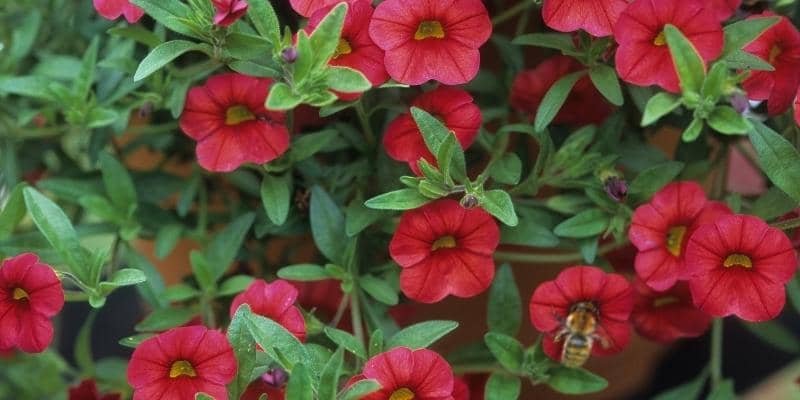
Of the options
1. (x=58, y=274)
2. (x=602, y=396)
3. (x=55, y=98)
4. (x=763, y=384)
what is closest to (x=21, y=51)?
(x=55, y=98)

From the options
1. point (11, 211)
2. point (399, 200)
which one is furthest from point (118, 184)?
point (399, 200)

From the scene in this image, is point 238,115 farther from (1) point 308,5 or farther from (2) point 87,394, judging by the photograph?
(2) point 87,394

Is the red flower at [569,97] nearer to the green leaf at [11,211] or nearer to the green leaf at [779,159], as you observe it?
the green leaf at [779,159]

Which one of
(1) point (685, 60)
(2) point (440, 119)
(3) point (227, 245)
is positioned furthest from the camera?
(3) point (227, 245)

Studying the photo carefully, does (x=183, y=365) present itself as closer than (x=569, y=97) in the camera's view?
Yes

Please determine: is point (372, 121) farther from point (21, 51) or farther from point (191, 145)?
point (21, 51)

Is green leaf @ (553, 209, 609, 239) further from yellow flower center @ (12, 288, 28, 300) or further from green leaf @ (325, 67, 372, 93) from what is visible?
yellow flower center @ (12, 288, 28, 300)

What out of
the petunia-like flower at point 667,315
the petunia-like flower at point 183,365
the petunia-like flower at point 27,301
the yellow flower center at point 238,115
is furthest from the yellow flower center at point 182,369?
the petunia-like flower at point 667,315
